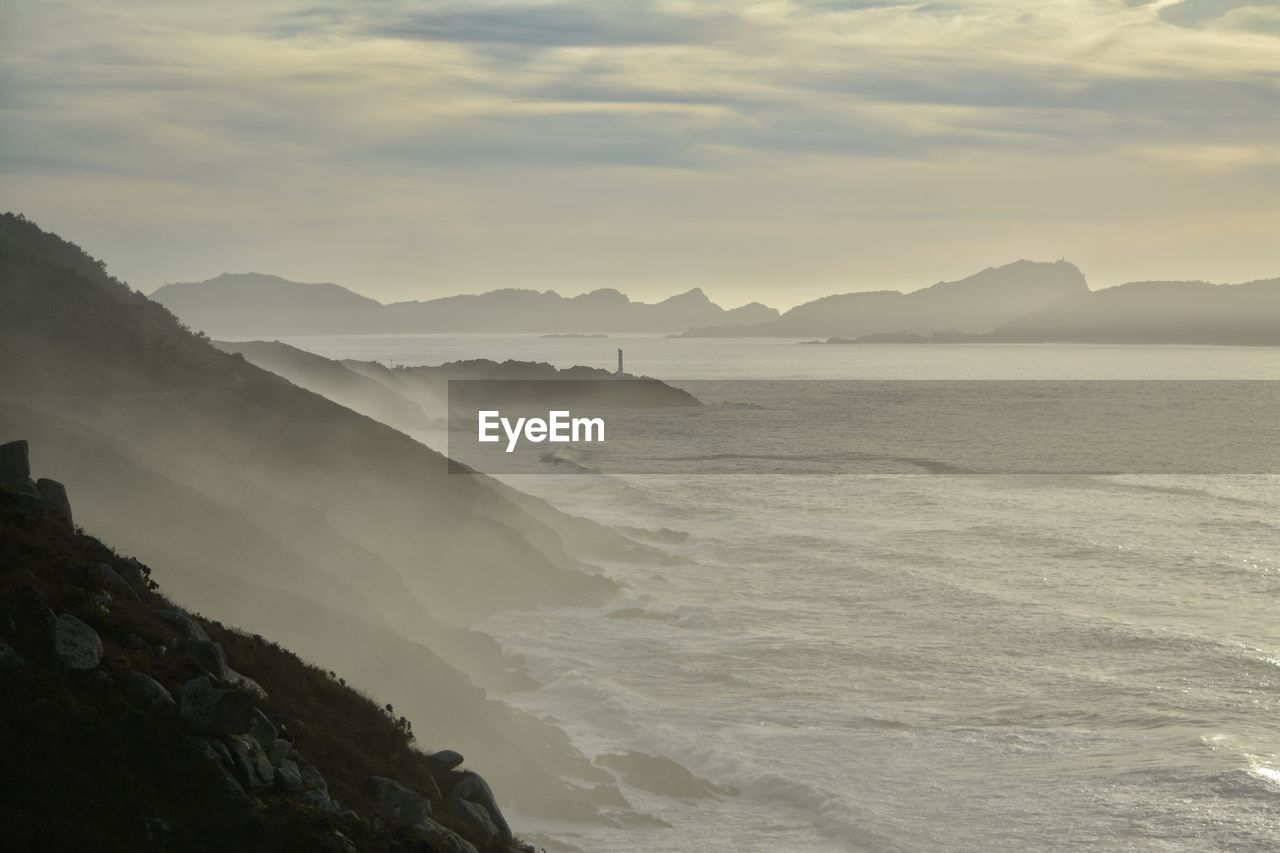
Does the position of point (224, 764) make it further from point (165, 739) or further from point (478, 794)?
point (478, 794)

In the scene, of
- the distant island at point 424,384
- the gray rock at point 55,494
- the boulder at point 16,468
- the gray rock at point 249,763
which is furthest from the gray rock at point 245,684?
the distant island at point 424,384

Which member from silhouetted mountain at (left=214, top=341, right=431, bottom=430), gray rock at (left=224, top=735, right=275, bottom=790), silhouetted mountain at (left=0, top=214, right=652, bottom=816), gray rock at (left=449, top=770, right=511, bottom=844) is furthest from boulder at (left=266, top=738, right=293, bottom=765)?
silhouetted mountain at (left=214, top=341, right=431, bottom=430)

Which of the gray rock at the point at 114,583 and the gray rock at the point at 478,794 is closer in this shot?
the gray rock at the point at 114,583

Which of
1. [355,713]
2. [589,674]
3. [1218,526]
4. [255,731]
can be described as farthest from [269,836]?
[1218,526]

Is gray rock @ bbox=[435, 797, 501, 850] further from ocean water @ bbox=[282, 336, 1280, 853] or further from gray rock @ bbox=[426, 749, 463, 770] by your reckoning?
ocean water @ bbox=[282, 336, 1280, 853]

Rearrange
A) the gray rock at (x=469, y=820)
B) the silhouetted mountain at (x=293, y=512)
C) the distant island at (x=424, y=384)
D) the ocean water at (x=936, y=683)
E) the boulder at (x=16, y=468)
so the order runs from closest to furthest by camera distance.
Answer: the gray rock at (x=469, y=820) < the boulder at (x=16, y=468) < the ocean water at (x=936, y=683) < the silhouetted mountain at (x=293, y=512) < the distant island at (x=424, y=384)

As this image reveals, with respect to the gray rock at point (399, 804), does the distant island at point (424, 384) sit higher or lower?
higher

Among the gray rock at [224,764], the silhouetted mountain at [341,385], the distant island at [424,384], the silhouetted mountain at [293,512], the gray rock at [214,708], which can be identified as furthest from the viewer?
the distant island at [424,384]

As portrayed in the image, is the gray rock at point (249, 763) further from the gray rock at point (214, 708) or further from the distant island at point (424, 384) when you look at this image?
the distant island at point (424, 384)
